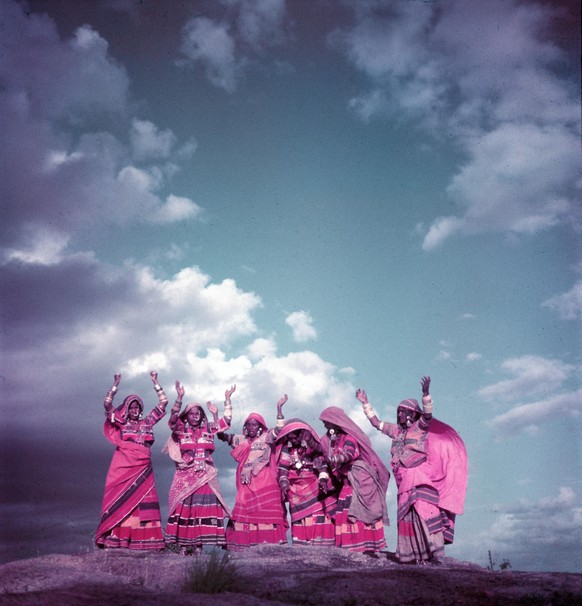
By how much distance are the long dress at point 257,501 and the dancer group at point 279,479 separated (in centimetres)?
2

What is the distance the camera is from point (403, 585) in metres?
6.71

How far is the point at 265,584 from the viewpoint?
6.75 m

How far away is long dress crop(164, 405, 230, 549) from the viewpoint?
10953 mm

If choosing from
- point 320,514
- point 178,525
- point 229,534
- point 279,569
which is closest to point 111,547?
point 178,525

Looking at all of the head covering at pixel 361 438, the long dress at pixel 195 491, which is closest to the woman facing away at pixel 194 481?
the long dress at pixel 195 491

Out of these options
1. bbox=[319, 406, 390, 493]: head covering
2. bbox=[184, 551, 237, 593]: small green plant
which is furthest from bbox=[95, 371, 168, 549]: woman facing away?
bbox=[184, 551, 237, 593]: small green plant

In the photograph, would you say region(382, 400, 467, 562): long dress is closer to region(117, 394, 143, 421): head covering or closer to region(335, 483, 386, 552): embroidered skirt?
region(335, 483, 386, 552): embroidered skirt

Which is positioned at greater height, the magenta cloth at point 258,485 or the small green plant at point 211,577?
the magenta cloth at point 258,485

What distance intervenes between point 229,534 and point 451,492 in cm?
391

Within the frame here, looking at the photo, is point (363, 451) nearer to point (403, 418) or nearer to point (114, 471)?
point (403, 418)

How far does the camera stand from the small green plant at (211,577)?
6.45 meters

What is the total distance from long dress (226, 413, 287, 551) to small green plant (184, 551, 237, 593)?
4.15 m

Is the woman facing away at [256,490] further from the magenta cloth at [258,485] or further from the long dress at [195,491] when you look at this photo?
the long dress at [195,491]

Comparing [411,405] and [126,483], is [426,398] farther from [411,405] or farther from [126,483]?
[126,483]
